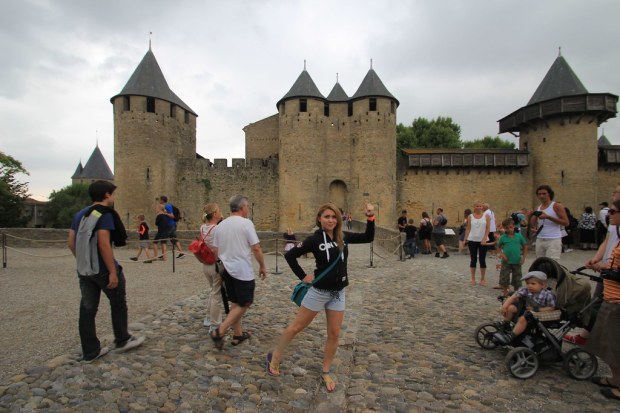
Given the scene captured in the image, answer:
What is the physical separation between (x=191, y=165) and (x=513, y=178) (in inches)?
860

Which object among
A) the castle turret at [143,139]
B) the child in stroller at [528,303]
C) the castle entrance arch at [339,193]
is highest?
the castle turret at [143,139]

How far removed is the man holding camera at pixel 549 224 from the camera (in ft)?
16.5

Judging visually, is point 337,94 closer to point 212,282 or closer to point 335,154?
point 335,154

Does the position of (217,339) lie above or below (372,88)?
below

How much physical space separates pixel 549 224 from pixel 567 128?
70.8 ft

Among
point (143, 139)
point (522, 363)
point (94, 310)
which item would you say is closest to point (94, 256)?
point (94, 310)

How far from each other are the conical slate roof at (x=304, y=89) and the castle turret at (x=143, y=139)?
754 cm

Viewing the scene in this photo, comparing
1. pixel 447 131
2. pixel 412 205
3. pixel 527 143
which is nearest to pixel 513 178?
pixel 527 143

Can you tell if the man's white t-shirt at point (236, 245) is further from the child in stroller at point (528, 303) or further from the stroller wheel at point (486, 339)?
the child in stroller at point (528, 303)

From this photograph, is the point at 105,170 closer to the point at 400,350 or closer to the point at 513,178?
the point at 513,178

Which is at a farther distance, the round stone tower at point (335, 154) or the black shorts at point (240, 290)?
the round stone tower at point (335, 154)

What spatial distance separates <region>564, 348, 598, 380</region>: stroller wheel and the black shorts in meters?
2.80

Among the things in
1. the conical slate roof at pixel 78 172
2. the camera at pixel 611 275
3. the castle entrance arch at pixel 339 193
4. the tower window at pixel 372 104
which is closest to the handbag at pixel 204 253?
the camera at pixel 611 275

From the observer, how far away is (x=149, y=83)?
23047mm
